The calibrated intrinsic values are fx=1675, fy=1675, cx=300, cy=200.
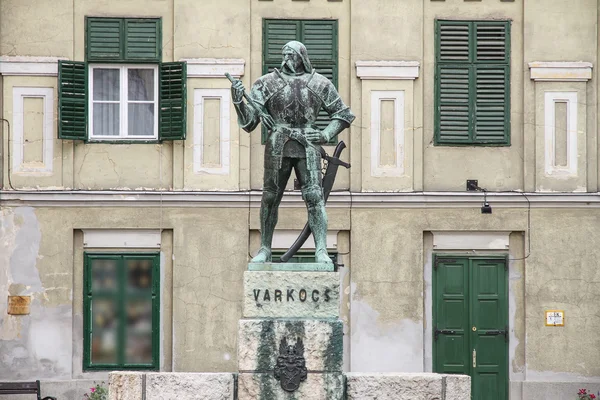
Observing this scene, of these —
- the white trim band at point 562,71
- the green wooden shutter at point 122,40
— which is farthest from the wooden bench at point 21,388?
the white trim band at point 562,71

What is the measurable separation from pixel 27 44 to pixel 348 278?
647 centimetres

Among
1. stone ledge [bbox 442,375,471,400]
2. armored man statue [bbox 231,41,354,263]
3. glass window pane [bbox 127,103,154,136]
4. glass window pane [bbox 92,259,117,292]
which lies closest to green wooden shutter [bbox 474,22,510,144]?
glass window pane [bbox 127,103,154,136]

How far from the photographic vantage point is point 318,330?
709 inches

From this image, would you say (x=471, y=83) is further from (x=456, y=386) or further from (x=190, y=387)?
(x=190, y=387)

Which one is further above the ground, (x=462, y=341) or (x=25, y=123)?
(x=25, y=123)

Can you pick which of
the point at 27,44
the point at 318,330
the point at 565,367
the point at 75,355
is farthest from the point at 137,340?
the point at 318,330

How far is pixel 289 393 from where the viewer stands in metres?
18.0

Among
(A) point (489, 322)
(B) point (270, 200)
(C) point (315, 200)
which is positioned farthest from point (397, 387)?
(A) point (489, 322)

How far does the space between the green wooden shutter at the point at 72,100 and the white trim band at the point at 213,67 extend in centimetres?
171

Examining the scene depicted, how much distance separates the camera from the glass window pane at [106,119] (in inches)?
1083

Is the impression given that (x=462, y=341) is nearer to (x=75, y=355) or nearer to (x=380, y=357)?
(x=380, y=357)

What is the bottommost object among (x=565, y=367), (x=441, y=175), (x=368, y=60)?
(x=565, y=367)

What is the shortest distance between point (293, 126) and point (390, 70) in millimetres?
9211

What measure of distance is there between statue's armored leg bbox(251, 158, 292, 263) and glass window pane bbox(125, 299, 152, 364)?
8.94 metres
